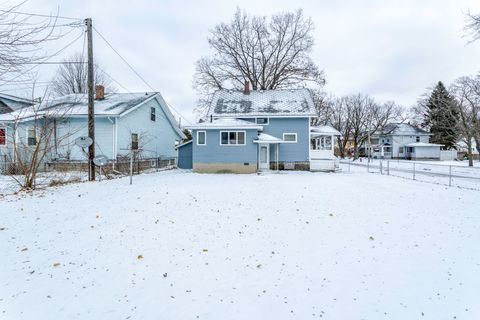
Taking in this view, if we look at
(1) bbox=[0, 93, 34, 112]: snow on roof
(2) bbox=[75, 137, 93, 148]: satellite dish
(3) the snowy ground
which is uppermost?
(1) bbox=[0, 93, 34, 112]: snow on roof

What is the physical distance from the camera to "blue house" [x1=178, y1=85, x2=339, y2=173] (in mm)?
17984

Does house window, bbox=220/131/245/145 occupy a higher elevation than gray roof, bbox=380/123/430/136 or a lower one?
lower

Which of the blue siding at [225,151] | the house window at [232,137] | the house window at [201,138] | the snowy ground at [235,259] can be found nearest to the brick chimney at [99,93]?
the house window at [201,138]

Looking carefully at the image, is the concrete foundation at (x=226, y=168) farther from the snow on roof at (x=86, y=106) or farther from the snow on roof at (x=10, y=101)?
the snow on roof at (x=10, y=101)

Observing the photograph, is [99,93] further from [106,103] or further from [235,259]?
[235,259]

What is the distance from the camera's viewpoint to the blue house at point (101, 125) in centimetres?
1806

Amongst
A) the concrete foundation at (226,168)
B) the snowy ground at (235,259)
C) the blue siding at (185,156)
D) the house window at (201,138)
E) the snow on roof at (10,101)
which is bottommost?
the snowy ground at (235,259)

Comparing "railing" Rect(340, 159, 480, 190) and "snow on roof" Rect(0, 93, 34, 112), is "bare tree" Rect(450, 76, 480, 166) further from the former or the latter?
"snow on roof" Rect(0, 93, 34, 112)

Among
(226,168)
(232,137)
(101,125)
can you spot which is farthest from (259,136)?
(101,125)

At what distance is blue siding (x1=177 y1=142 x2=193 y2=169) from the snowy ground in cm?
1324

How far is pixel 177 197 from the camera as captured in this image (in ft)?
29.4

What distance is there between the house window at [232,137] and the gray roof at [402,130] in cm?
4412

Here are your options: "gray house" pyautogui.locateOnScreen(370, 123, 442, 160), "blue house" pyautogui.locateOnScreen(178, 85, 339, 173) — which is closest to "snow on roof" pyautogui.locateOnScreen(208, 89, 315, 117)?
"blue house" pyautogui.locateOnScreen(178, 85, 339, 173)

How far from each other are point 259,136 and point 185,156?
6512 millimetres
